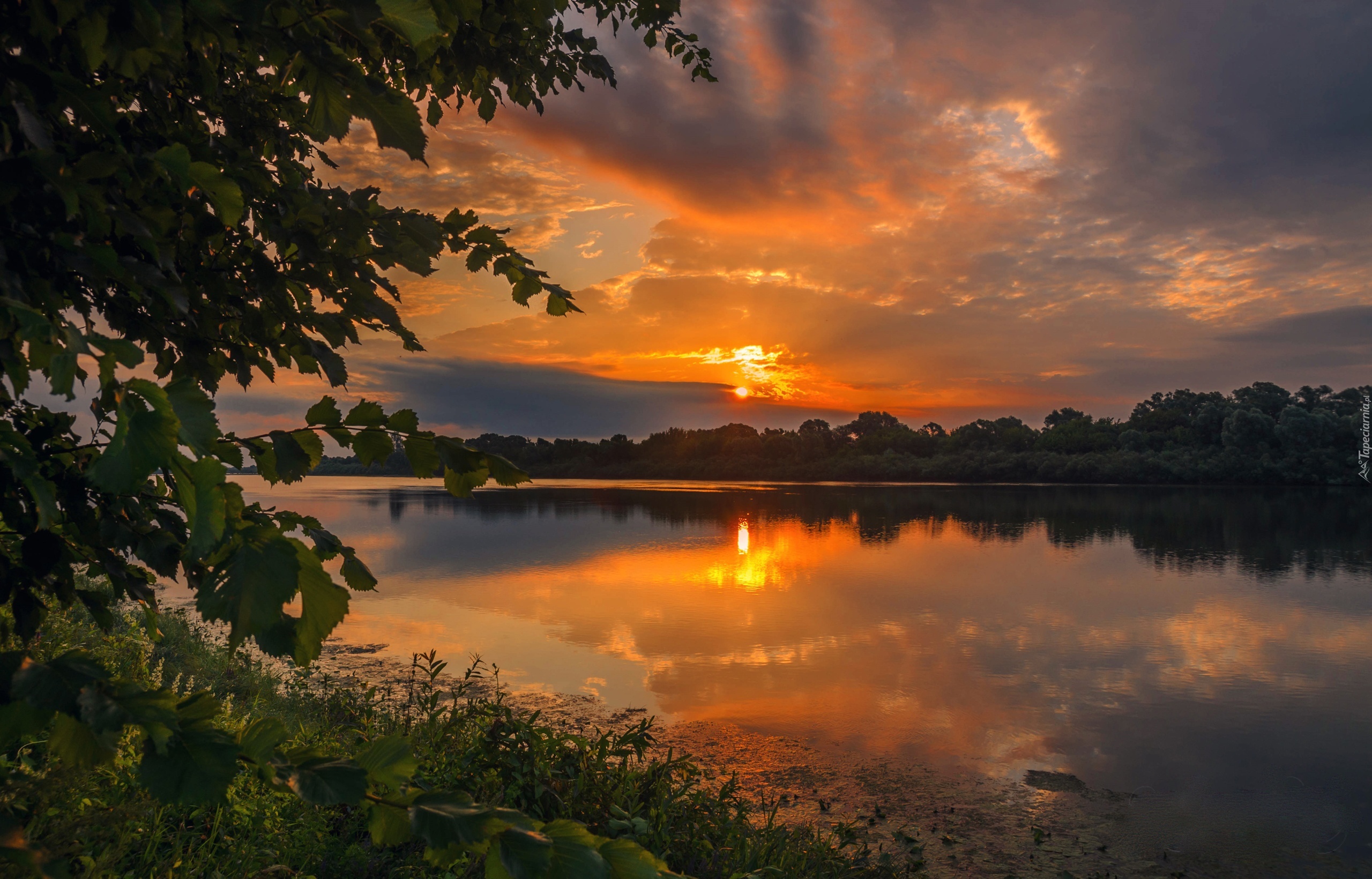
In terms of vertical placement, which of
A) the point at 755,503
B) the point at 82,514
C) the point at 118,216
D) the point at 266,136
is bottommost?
the point at 755,503

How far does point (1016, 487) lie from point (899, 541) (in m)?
62.6

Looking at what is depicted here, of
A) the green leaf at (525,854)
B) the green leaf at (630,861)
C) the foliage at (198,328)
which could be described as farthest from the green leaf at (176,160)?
the green leaf at (630,861)

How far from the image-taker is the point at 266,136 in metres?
3.38

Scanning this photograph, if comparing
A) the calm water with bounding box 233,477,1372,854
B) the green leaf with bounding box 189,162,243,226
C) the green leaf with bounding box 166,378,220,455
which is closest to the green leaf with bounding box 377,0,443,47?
the green leaf with bounding box 189,162,243,226

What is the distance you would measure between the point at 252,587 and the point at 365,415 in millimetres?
647

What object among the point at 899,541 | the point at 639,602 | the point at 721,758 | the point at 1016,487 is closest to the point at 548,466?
the point at 1016,487

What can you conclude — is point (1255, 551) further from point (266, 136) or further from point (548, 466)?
point (548, 466)

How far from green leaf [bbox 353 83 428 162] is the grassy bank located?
1476 millimetres

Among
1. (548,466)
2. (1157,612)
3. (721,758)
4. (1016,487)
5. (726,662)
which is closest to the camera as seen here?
(721,758)

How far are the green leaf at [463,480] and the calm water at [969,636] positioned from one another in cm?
990

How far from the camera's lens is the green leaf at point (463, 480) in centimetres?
201

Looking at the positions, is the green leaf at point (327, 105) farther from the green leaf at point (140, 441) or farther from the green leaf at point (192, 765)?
the green leaf at point (192, 765)

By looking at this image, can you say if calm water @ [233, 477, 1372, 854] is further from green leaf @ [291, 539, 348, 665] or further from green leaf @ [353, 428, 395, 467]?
green leaf @ [291, 539, 348, 665]

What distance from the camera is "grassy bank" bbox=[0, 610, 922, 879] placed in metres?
4.00
